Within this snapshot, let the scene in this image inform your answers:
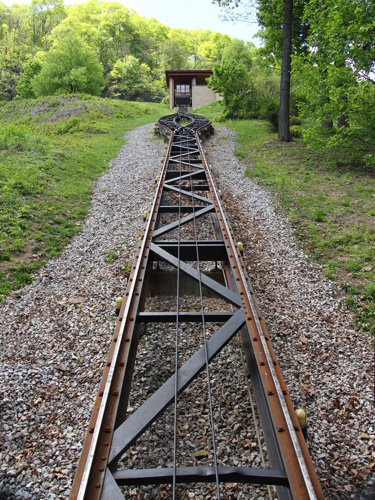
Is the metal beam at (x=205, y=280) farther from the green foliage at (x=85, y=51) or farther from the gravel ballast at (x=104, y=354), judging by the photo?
the green foliage at (x=85, y=51)

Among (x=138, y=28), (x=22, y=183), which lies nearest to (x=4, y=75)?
(x=138, y=28)

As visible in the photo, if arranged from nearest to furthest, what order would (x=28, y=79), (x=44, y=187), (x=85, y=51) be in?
(x=44, y=187) < (x=85, y=51) < (x=28, y=79)

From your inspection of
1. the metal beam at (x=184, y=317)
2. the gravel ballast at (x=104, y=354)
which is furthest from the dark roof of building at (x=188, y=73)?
the metal beam at (x=184, y=317)

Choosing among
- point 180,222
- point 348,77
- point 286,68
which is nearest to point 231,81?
point 286,68

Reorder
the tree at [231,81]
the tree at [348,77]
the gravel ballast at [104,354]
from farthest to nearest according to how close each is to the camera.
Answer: the tree at [231,81] < the tree at [348,77] < the gravel ballast at [104,354]

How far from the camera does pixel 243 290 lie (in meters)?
4.18

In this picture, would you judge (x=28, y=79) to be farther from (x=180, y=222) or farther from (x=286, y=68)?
(x=180, y=222)

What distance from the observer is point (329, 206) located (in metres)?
8.48

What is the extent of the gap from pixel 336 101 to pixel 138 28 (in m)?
64.6

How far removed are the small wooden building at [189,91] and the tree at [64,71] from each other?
833 centimetres

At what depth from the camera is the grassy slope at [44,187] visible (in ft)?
21.7

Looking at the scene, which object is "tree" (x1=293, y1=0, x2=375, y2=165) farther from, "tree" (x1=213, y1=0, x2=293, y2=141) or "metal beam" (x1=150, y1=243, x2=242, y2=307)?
"metal beam" (x1=150, y1=243, x2=242, y2=307)

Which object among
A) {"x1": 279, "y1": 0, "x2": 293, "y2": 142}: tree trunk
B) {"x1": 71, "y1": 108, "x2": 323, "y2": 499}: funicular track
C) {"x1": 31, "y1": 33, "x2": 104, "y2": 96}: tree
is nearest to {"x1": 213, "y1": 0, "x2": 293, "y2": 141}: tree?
{"x1": 279, "y1": 0, "x2": 293, "y2": 142}: tree trunk

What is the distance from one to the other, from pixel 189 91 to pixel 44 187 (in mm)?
27034
